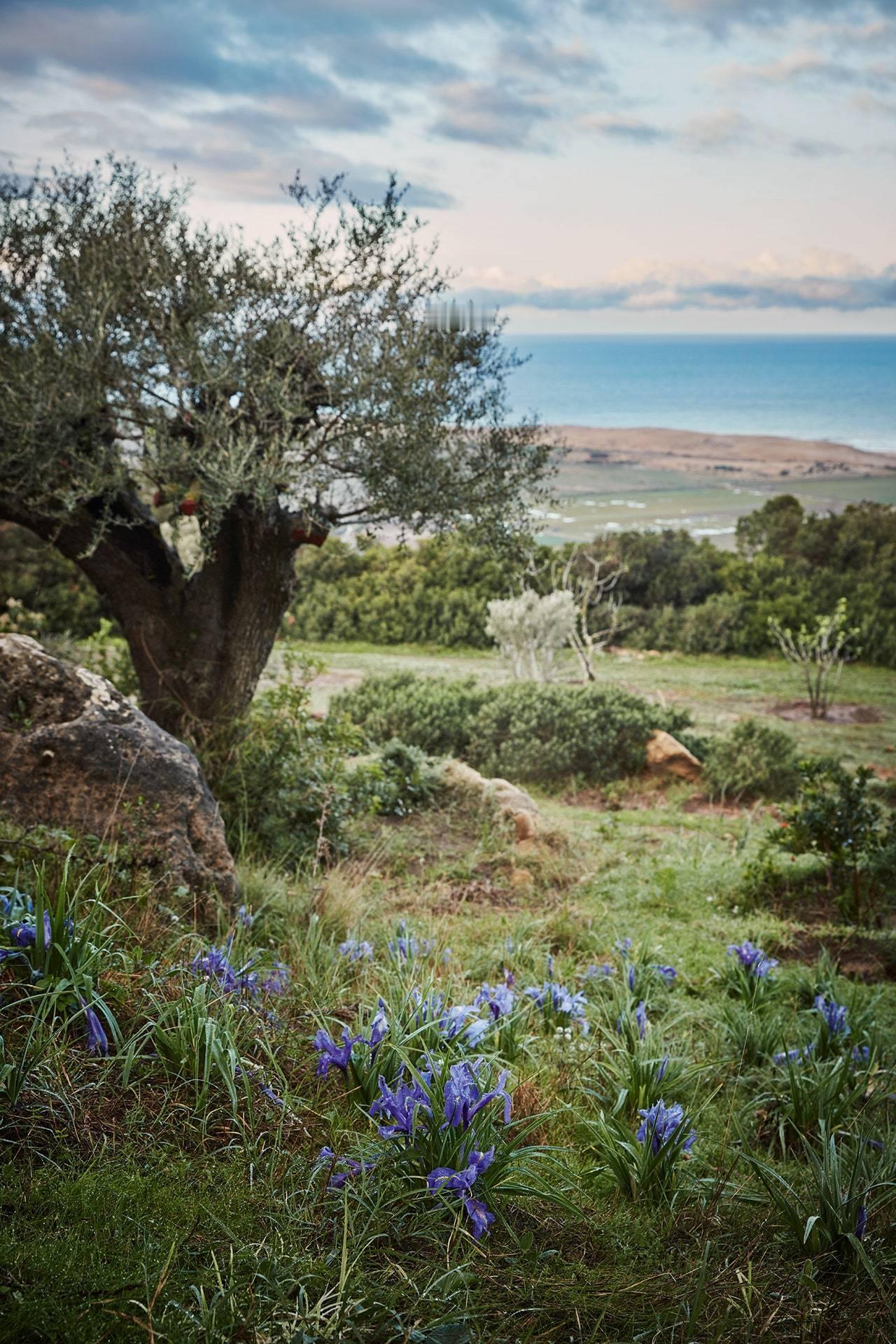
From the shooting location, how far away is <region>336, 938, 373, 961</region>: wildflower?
2674 mm

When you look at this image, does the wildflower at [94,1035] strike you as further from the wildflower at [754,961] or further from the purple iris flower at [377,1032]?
the wildflower at [754,961]

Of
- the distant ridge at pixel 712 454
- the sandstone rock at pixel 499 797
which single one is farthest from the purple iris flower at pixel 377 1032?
the distant ridge at pixel 712 454

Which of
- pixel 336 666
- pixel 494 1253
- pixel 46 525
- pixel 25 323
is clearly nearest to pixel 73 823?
pixel 494 1253

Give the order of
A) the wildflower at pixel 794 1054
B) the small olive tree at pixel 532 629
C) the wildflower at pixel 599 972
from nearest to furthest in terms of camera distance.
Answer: the wildflower at pixel 794 1054
the wildflower at pixel 599 972
the small olive tree at pixel 532 629

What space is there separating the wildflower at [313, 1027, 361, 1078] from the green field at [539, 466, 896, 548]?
964 centimetres

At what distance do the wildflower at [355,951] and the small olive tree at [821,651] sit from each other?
6970 mm

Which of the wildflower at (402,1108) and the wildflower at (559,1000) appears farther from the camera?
the wildflower at (559,1000)

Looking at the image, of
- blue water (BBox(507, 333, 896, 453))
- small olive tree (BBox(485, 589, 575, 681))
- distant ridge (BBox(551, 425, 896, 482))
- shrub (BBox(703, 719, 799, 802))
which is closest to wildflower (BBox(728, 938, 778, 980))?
shrub (BBox(703, 719, 799, 802))

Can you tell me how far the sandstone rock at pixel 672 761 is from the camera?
7324mm

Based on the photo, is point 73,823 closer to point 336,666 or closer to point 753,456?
point 336,666

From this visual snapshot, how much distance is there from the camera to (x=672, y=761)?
24.1ft

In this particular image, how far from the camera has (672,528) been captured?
12.3m

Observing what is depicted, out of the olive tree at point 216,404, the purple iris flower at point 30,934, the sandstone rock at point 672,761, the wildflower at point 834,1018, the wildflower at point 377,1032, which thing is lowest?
the sandstone rock at point 672,761

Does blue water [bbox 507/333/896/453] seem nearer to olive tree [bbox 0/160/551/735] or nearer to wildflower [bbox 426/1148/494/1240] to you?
olive tree [bbox 0/160/551/735]
